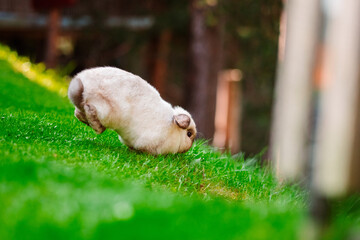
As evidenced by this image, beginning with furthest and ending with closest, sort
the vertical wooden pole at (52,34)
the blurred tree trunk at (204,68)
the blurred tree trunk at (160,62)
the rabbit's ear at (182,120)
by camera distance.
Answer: the blurred tree trunk at (160,62), the blurred tree trunk at (204,68), the vertical wooden pole at (52,34), the rabbit's ear at (182,120)

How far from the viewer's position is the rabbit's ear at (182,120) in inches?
175

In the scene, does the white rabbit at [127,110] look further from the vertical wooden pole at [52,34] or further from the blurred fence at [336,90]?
the vertical wooden pole at [52,34]

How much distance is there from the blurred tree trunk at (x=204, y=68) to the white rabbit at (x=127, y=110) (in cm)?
704

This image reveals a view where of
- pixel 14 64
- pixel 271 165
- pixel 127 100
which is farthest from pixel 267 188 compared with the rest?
pixel 14 64

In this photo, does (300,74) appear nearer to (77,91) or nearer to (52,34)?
(77,91)

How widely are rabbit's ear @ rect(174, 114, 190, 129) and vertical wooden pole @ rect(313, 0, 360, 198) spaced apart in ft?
7.17

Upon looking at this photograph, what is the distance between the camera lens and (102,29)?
13758mm

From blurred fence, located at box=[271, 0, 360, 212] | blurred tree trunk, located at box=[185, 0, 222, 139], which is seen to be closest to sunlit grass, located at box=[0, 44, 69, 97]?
blurred tree trunk, located at box=[185, 0, 222, 139]

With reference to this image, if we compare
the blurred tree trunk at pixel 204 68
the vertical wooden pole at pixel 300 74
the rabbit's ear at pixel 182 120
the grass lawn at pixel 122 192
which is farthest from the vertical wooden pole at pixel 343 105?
the blurred tree trunk at pixel 204 68

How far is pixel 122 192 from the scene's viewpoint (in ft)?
10.3

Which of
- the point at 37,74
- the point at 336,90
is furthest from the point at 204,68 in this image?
the point at 336,90

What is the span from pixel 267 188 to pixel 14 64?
16.4 ft

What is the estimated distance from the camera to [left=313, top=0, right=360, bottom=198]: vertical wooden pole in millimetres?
2156

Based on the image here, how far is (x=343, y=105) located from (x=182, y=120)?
7.69 feet
